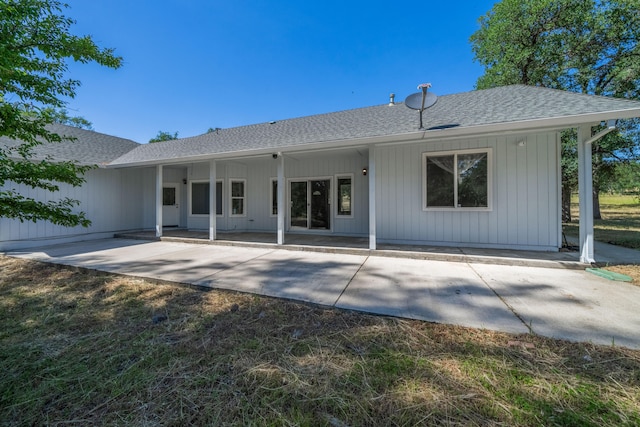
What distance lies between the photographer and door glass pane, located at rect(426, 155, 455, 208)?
6.75 meters

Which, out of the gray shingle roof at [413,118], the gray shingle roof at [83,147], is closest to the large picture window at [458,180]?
the gray shingle roof at [413,118]

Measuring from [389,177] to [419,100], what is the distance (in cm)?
219

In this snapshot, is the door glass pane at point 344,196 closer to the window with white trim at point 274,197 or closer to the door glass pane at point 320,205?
the door glass pane at point 320,205

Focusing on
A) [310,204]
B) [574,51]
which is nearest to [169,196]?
[310,204]

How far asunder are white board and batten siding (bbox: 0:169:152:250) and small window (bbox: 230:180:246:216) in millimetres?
4088

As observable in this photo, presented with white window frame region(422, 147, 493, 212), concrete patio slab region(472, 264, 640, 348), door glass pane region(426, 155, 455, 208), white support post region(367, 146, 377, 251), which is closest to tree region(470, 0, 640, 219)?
white window frame region(422, 147, 493, 212)

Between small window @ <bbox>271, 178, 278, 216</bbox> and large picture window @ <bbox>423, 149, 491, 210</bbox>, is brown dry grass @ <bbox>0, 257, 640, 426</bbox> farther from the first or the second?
small window @ <bbox>271, 178, 278, 216</bbox>

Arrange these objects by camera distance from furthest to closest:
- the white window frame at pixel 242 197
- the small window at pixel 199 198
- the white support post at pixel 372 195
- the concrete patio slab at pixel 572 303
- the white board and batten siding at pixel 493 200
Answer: the small window at pixel 199 198 < the white window frame at pixel 242 197 < the white support post at pixel 372 195 < the white board and batten siding at pixel 493 200 < the concrete patio slab at pixel 572 303

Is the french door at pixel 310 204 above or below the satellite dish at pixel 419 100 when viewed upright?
below

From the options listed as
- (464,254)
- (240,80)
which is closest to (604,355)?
(464,254)

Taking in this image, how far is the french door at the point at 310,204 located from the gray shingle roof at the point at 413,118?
1988 mm

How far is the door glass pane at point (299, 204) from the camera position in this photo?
9.66m

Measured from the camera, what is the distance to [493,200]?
639cm

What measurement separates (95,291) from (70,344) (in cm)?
177
